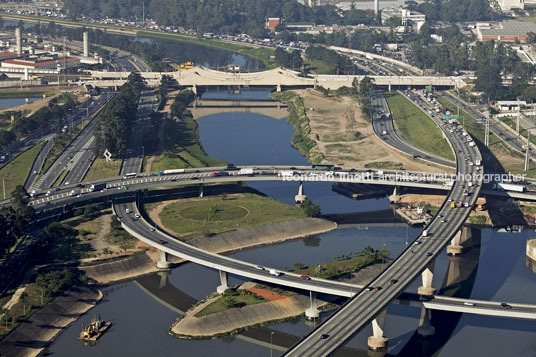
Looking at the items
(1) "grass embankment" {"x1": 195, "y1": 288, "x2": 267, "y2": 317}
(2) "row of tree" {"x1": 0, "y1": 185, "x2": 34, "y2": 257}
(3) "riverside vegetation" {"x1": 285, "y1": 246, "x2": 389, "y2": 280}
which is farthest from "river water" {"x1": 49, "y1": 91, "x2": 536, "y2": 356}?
(2) "row of tree" {"x1": 0, "y1": 185, "x2": 34, "y2": 257}

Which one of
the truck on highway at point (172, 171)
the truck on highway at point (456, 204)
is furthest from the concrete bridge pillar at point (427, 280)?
the truck on highway at point (172, 171)

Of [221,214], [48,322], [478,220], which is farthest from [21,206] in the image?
[478,220]

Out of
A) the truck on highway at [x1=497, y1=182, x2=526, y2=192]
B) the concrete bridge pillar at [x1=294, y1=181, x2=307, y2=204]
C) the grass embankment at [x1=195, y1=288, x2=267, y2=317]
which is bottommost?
the grass embankment at [x1=195, y1=288, x2=267, y2=317]

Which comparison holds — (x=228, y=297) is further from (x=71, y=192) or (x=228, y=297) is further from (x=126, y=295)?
(x=71, y=192)

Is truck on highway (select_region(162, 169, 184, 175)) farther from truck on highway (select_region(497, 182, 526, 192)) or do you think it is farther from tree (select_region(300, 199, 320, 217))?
truck on highway (select_region(497, 182, 526, 192))

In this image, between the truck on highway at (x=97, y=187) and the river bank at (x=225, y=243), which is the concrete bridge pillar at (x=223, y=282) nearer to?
the river bank at (x=225, y=243)
